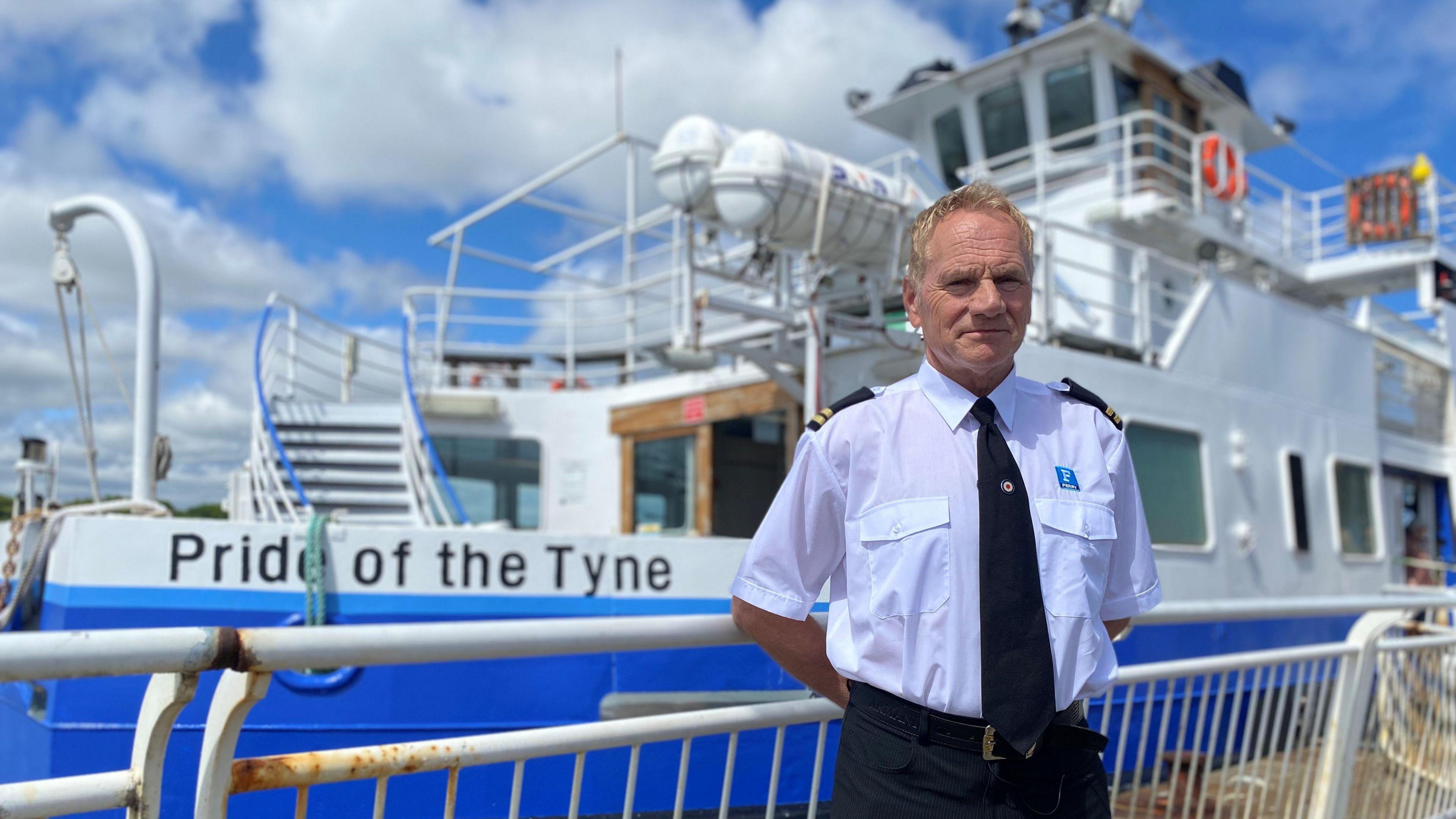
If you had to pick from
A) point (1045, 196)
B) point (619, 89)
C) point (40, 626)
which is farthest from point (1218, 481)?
point (40, 626)

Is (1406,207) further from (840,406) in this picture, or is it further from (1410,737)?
(840,406)

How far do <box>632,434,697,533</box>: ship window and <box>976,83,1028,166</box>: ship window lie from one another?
18.1 ft

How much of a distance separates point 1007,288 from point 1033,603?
0.54 metres

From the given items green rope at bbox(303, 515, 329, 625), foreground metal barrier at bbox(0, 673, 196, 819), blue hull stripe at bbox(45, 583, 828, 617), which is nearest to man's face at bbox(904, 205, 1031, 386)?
foreground metal barrier at bbox(0, 673, 196, 819)

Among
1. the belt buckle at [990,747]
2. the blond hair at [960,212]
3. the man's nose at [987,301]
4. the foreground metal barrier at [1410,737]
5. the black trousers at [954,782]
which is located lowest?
the foreground metal barrier at [1410,737]

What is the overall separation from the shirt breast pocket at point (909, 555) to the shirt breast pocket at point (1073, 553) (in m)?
0.17

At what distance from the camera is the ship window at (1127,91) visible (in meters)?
10.6

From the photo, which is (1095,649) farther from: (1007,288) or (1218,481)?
(1218,481)

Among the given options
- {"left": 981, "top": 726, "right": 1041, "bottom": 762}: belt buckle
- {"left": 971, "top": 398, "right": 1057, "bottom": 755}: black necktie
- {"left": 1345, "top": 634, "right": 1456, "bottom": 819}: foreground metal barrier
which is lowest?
{"left": 1345, "top": 634, "right": 1456, "bottom": 819}: foreground metal barrier

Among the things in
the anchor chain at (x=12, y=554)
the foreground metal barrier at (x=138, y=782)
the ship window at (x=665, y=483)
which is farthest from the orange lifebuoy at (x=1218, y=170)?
the foreground metal barrier at (x=138, y=782)

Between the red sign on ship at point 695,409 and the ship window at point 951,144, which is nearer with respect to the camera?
the red sign on ship at point 695,409

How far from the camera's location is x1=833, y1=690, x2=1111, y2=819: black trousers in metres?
1.68

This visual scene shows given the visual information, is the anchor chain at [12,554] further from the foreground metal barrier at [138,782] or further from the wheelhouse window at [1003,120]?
the wheelhouse window at [1003,120]

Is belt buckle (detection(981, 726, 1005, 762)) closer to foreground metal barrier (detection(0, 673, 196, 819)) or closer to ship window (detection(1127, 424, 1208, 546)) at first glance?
foreground metal barrier (detection(0, 673, 196, 819))
